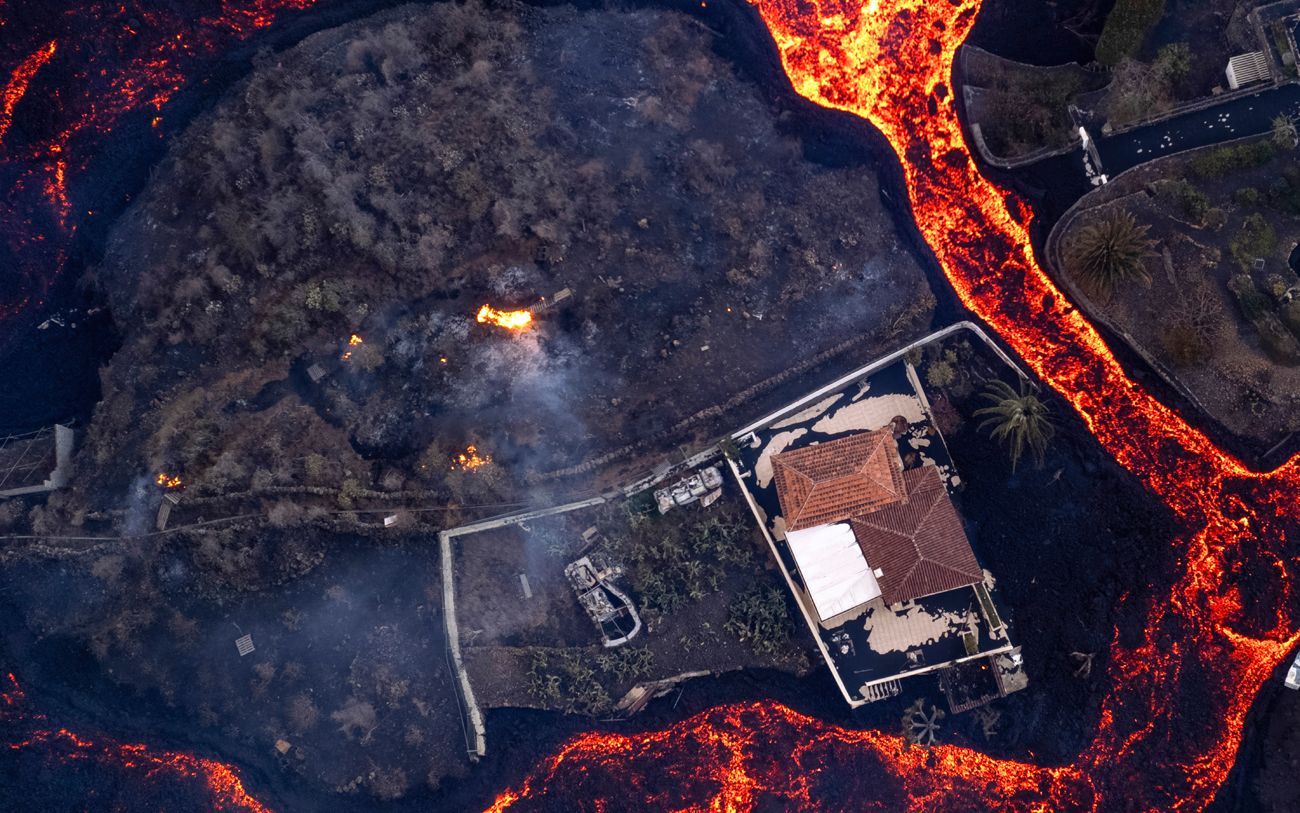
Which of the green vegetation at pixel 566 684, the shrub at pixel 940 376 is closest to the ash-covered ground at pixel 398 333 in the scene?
the shrub at pixel 940 376

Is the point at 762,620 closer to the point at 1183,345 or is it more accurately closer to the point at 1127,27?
the point at 1183,345

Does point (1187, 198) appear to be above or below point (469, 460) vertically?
above

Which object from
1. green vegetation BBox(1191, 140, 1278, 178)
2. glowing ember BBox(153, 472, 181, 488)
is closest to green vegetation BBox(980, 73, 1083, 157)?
green vegetation BBox(1191, 140, 1278, 178)

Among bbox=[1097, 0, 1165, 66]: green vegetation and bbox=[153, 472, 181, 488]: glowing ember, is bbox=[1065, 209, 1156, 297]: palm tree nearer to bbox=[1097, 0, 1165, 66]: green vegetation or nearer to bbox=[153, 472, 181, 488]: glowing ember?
bbox=[1097, 0, 1165, 66]: green vegetation

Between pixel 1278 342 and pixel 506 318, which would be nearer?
pixel 1278 342

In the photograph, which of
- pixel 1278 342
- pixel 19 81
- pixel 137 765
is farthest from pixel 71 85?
pixel 1278 342

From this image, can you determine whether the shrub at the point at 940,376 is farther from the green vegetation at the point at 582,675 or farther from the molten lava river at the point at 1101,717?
the green vegetation at the point at 582,675

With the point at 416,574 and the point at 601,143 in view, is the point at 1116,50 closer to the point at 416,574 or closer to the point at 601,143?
the point at 601,143
